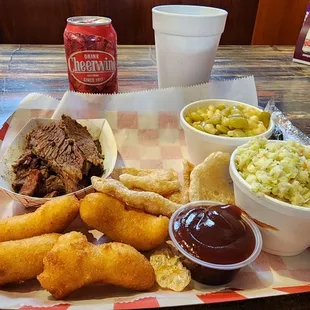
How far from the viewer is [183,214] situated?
1131mm

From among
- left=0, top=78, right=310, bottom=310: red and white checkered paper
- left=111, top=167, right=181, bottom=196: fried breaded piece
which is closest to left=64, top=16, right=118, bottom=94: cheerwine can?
left=111, top=167, right=181, bottom=196: fried breaded piece

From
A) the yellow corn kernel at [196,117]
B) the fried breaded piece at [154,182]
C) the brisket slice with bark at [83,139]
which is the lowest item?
the fried breaded piece at [154,182]

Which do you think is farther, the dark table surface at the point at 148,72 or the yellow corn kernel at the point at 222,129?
the dark table surface at the point at 148,72

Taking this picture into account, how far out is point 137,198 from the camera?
117 cm

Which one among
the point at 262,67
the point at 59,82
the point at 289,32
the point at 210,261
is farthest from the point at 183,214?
the point at 289,32

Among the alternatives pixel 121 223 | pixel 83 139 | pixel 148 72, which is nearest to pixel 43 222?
pixel 121 223

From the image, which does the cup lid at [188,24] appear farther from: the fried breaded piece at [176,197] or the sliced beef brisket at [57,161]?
the fried breaded piece at [176,197]

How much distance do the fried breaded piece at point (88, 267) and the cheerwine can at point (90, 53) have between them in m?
0.88

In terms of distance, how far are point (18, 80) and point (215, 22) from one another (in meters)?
1.24

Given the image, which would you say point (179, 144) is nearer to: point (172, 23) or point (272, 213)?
point (172, 23)

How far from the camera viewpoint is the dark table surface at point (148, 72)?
206cm

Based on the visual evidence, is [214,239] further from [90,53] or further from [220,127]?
[90,53]

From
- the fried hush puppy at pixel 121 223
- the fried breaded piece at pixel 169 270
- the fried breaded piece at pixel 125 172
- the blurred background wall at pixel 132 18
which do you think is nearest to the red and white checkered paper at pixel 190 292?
the fried breaded piece at pixel 169 270

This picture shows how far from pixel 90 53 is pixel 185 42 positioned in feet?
1.55
